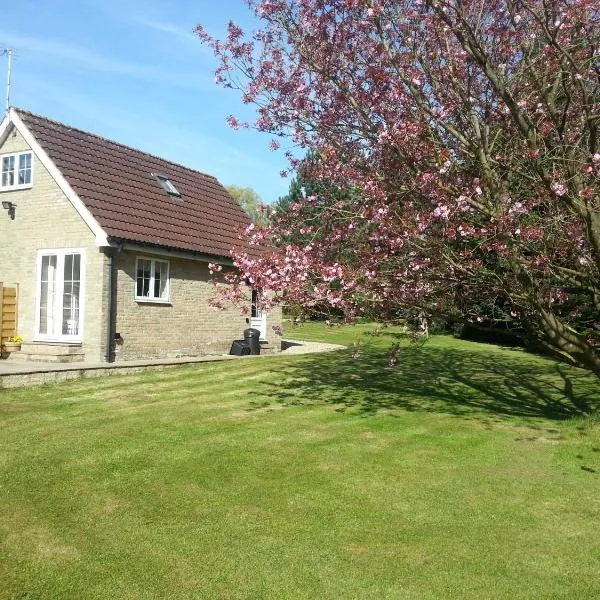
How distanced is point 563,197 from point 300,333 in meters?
23.0

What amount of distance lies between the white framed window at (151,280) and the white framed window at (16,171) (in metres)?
3.78

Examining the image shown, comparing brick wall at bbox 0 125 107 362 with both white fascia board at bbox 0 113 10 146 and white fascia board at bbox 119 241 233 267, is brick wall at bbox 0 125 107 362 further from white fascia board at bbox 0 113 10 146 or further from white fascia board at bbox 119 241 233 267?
white fascia board at bbox 119 241 233 267

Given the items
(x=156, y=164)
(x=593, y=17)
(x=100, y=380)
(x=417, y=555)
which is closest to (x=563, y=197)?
(x=593, y=17)

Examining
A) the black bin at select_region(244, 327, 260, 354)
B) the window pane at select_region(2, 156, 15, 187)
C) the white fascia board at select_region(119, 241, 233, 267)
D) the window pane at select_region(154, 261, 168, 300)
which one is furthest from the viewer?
the black bin at select_region(244, 327, 260, 354)

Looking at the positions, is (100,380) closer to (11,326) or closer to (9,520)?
(11,326)

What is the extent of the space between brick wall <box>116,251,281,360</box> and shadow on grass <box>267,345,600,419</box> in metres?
3.08

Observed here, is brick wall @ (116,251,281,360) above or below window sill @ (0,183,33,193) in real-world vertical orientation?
below

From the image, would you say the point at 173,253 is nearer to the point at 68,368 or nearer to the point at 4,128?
the point at 68,368

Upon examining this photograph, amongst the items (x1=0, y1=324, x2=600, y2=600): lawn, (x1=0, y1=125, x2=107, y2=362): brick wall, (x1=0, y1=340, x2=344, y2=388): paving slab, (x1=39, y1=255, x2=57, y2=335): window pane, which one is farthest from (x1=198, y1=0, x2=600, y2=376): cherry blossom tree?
(x1=39, y1=255, x2=57, y2=335): window pane

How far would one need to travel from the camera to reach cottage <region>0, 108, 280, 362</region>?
16.1 metres

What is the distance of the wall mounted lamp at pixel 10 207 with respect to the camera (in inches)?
693

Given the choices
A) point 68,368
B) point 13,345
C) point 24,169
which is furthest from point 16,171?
point 68,368

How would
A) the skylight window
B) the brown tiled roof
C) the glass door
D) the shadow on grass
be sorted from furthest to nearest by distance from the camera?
the skylight window, the brown tiled roof, the glass door, the shadow on grass

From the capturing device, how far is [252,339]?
20.4 m
